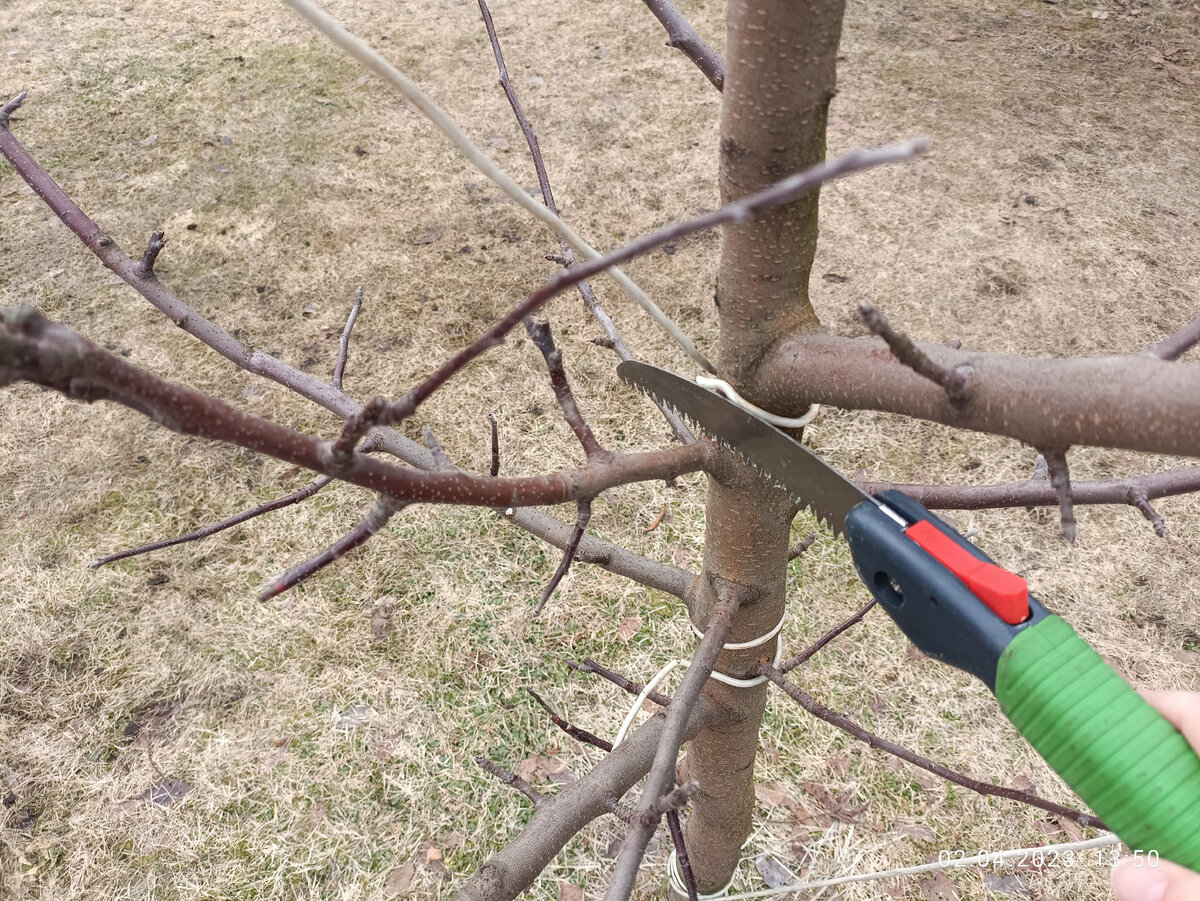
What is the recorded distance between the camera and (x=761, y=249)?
1.00m

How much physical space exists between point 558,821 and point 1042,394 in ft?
3.40

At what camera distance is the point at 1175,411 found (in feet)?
2.41

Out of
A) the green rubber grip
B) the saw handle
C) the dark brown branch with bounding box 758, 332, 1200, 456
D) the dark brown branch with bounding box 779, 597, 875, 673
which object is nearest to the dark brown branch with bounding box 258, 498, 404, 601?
the dark brown branch with bounding box 758, 332, 1200, 456

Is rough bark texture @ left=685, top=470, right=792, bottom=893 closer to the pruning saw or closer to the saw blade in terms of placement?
the saw blade

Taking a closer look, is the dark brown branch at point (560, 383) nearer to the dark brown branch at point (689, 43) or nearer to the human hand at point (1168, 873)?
the dark brown branch at point (689, 43)

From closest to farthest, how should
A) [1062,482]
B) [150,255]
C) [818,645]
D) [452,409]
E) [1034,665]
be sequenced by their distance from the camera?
[1062,482] < [1034,665] < [150,255] < [818,645] < [452,409]

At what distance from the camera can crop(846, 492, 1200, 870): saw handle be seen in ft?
3.10

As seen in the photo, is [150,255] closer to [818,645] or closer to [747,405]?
[747,405]

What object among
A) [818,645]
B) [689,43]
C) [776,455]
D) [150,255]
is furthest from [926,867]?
[150,255]

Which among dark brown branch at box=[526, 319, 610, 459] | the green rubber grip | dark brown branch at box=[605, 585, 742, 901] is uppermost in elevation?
dark brown branch at box=[526, 319, 610, 459]

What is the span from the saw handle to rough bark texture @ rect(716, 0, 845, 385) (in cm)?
35

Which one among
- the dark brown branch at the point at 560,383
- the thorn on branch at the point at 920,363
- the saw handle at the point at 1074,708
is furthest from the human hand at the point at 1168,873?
the dark brown branch at the point at 560,383

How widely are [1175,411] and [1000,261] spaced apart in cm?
416

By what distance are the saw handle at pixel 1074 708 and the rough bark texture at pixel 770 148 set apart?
1.16 ft
